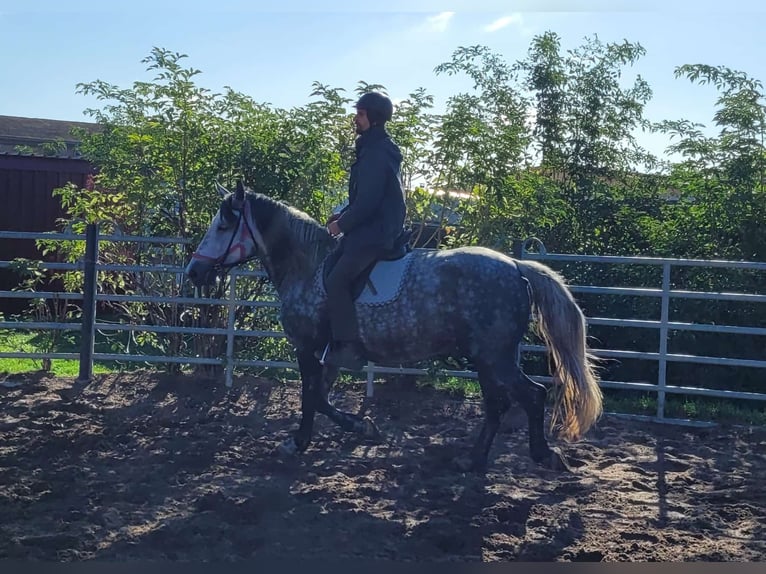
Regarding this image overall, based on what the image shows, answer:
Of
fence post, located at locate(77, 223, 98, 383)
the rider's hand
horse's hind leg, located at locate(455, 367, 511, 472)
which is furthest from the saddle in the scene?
fence post, located at locate(77, 223, 98, 383)

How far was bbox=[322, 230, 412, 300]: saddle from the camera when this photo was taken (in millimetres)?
5332

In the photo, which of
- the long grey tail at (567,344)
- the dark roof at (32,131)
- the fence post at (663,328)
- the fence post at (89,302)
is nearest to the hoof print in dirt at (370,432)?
the long grey tail at (567,344)

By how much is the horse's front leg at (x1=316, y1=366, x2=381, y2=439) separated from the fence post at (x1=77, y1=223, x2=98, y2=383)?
3.46 meters

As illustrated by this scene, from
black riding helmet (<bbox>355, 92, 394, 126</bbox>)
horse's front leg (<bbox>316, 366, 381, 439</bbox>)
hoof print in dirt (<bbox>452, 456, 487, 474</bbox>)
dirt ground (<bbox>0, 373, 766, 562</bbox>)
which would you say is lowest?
dirt ground (<bbox>0, 373, 766, 562</bbox>)

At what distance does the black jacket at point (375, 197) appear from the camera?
515 cm

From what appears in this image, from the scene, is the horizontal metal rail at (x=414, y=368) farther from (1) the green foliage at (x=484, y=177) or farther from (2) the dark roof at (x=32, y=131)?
(2) the dark roof at (x=32, y=131)

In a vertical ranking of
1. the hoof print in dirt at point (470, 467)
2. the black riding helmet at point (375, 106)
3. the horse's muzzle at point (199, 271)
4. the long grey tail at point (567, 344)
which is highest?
the black riding helmet at point (375, 106)

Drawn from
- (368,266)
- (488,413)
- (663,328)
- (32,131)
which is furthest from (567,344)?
(32,131)

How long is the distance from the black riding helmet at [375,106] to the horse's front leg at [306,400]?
169 centimetres

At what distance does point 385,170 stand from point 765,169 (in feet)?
17.4

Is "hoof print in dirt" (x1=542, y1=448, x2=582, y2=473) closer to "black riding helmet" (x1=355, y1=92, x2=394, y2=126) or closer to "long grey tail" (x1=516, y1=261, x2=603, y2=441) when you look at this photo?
"long grey tail" (x1=516, y1=261, x2=603, y2=441)

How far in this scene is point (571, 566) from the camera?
144 inches

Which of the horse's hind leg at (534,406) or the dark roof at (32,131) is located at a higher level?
the dark roof at (32,131)

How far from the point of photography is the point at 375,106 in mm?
5250
